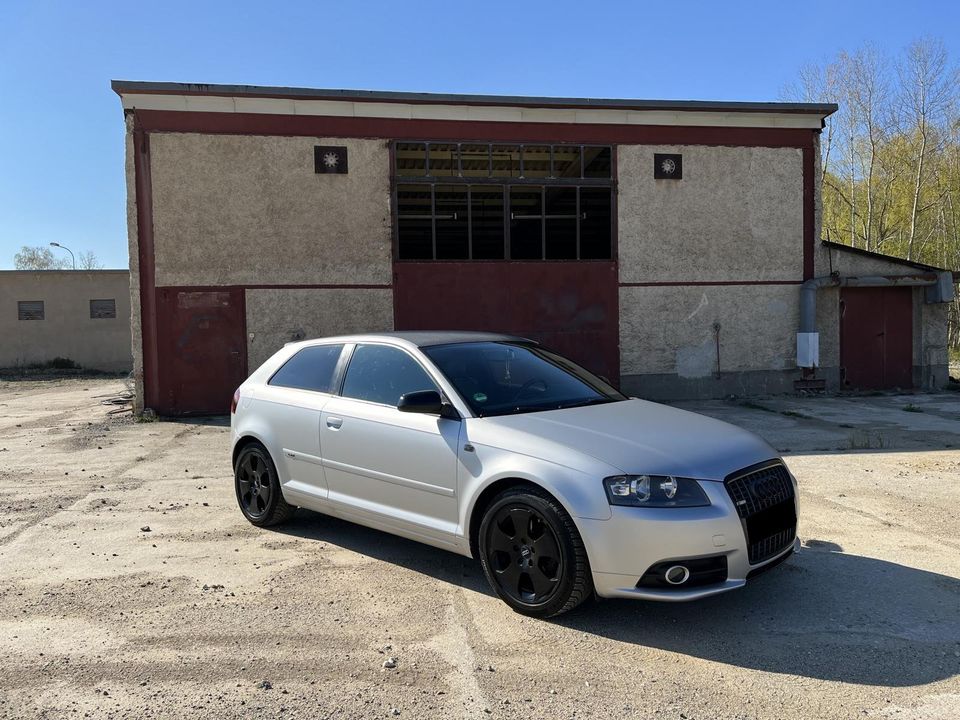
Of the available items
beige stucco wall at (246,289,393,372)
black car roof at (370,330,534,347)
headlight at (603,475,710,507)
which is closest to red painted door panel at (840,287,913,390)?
beige stucco wall at (246,289,393,372)

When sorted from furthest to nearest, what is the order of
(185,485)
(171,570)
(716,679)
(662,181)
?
1. (662,181)
2. (185,485)
3. (171,570)
4. (716,679)

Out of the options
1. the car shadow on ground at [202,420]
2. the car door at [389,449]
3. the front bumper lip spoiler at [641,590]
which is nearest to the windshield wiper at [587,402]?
the car door at [389,449]

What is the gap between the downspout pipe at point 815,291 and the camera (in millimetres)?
15383

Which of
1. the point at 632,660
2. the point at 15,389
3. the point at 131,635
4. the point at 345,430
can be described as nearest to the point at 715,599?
the point at 632,660

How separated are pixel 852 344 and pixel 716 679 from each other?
14477 millimetres

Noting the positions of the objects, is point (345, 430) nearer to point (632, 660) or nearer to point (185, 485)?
point (632, 660)

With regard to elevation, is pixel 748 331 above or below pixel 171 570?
above

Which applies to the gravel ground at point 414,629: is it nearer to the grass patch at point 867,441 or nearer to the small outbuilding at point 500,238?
the grass patch at point 867,441

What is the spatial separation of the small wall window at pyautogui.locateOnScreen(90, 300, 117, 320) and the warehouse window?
16.5 meters

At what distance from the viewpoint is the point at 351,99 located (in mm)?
14008

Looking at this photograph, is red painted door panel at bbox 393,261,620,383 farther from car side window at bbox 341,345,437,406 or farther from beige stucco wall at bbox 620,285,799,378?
car side window at bbox 341,345,437,406

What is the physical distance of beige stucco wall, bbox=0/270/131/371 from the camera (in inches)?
1027

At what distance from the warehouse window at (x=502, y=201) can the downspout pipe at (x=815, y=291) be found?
4242 mm

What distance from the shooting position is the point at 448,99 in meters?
14.3
